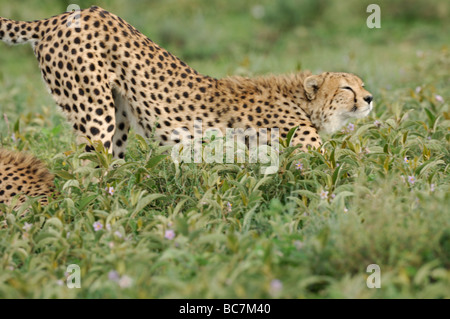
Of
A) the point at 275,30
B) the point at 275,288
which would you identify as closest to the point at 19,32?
the point at 275,288

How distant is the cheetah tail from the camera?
433 cm

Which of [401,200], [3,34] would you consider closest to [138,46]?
[3,34]

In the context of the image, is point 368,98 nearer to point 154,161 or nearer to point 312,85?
point 312,85

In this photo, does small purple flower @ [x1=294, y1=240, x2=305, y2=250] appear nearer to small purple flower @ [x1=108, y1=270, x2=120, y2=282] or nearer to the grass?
the grass

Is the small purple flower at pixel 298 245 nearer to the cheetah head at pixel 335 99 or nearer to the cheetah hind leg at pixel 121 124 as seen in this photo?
the cheetah head at pixel 335 99

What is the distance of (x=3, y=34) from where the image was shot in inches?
172

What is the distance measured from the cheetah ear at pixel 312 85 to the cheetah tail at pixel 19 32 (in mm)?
1909

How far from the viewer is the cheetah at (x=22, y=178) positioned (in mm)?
3850

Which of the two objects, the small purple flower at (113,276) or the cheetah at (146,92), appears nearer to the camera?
the small purple flower at (113,276)

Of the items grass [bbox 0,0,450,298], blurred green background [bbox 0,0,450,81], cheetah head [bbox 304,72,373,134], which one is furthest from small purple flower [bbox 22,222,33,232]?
blurred green background [bbox 0,0,450,81]

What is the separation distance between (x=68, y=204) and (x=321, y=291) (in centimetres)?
156

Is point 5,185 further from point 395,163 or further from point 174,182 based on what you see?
point 395,163

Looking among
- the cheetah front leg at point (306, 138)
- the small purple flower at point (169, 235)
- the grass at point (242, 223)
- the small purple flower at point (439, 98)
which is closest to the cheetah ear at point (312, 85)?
the cheetah front leg at point (306, 138)

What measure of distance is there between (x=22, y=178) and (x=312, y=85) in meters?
2.07
